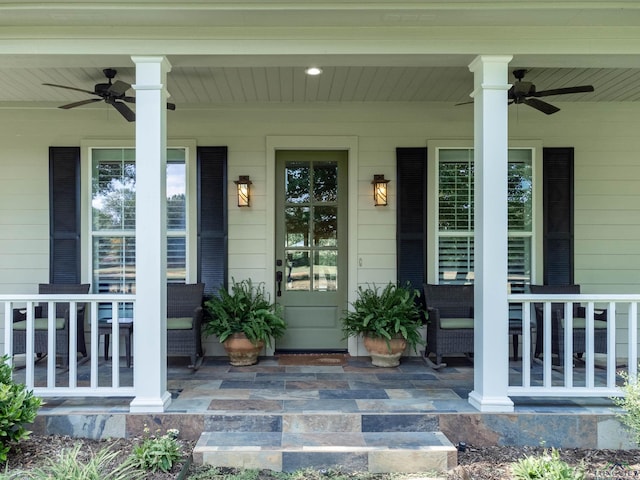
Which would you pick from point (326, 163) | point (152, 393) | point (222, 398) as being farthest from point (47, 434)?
point (326, 163)

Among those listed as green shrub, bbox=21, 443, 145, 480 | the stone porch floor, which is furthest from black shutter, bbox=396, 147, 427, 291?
green shrub, bbox=21, 443, 145, 480

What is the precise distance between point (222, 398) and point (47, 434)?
44.3 inches

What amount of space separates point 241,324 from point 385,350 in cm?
133

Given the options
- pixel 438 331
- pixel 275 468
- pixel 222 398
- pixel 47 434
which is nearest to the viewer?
pixel 275 468

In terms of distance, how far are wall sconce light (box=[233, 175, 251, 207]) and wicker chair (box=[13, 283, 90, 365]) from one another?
1.70 meters

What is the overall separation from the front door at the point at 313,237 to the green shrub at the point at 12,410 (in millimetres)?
2519

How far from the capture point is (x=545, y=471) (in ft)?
8.20

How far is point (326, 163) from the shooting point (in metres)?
4.91

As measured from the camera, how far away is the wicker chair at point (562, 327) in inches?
165

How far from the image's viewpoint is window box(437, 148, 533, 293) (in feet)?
15.7

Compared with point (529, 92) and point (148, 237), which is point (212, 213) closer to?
point (148, 237)

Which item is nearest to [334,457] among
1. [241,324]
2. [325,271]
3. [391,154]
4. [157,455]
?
[157,455]

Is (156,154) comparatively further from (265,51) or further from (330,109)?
(330,109)

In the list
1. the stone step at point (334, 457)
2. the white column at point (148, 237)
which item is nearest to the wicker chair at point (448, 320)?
the stone step at point (334, 457)
